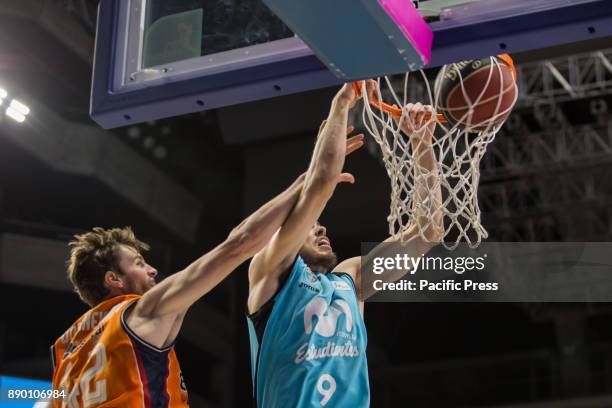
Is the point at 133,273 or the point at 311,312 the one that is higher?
the point at 133,273

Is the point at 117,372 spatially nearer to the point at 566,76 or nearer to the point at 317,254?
the point at 317,254

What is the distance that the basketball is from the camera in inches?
121

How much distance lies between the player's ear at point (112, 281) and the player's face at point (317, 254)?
698mm

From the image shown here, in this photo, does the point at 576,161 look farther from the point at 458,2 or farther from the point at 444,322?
the point at 458,2

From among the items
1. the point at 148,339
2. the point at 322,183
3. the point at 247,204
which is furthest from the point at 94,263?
the point at 247,204

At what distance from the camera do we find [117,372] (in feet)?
9.56

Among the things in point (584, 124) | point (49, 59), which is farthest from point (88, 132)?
point (584, 124)

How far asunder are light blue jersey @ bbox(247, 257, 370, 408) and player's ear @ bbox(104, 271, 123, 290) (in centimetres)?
56

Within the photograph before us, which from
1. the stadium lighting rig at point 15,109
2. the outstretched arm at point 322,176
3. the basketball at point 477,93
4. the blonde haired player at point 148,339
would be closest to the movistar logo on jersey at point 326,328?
the outstretched arm at point 322,176

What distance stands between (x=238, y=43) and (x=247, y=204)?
5070 mm

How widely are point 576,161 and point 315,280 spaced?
5.19 m

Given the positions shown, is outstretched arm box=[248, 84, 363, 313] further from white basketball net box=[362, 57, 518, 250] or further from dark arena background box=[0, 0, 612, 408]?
dark arena background box=[0, 0, 612, 408]

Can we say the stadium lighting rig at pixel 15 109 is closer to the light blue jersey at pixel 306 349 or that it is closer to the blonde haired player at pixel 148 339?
the blonde haired player at pixel 148 339

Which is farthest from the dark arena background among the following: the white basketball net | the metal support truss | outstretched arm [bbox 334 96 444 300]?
the white basketball net
